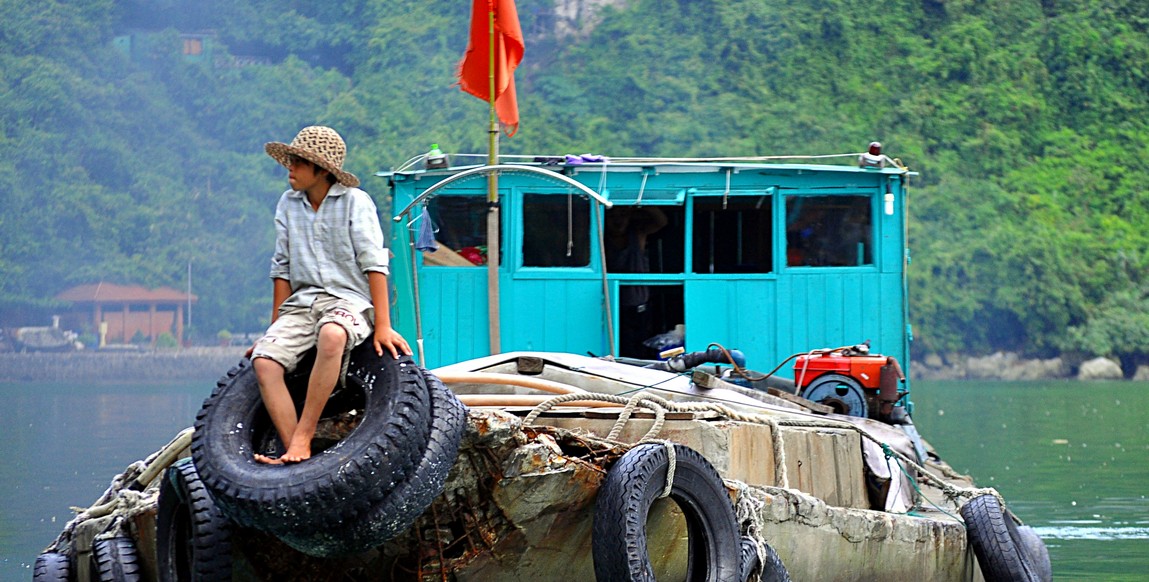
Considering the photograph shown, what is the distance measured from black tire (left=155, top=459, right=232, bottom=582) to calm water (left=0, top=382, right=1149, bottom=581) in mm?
5291

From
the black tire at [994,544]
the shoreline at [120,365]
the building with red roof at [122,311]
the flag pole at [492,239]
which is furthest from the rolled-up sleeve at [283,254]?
the building with red roof at [122,311]

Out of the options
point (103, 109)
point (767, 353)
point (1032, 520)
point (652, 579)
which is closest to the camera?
point (652, 579)

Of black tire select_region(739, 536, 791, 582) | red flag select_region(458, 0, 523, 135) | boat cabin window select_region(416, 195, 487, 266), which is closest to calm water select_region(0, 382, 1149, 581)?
boat cabin window select_region(416, 195, 487, 266)

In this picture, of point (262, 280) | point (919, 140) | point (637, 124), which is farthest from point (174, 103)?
point (919, 140)

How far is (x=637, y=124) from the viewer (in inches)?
2333

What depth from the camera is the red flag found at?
10.3 m

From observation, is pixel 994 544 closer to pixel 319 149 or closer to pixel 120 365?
pixel 319 149

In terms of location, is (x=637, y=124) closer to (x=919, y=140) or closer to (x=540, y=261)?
(x=919, y=140)

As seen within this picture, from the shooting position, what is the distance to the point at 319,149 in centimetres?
520

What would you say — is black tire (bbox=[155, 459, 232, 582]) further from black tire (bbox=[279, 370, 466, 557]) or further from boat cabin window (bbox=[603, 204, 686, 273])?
boat cabin window (bbox=[603, 204, 686, 273])

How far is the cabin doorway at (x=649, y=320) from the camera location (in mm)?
10508

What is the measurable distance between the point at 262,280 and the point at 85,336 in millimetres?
7161

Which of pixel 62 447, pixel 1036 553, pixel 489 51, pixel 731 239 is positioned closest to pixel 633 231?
pixel 731 239

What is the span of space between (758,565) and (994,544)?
252 cm
